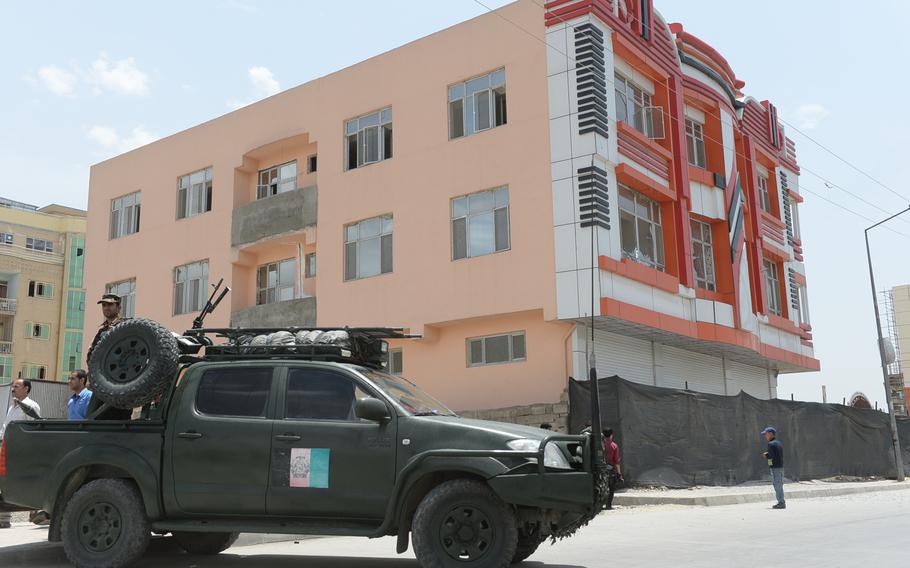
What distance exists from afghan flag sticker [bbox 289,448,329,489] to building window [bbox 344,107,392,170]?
18.6m

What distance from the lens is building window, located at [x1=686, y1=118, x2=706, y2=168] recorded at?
88.3 feet

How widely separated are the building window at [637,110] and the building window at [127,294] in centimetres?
1870

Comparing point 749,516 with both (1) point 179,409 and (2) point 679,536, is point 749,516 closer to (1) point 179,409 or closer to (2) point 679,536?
(2) point 679,536

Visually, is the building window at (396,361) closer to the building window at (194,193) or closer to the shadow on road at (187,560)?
the building window at (194,193)

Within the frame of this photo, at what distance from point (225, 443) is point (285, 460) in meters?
0.58

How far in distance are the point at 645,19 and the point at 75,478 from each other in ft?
67.7

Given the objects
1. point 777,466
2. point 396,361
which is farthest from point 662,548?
point 396,361

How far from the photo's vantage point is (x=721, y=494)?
17.8 meters

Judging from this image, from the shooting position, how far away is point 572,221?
68.6 feet

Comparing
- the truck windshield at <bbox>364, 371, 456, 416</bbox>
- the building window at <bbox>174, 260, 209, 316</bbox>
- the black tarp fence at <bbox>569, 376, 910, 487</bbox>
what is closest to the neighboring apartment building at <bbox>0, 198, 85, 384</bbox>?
the building window at <bbox>174, 260, 209, 316</bbox>

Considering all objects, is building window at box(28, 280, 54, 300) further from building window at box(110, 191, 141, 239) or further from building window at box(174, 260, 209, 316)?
building window at box(174, 260, 209, 316)

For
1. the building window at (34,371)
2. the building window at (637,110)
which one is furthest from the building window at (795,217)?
the building window at (34,371)

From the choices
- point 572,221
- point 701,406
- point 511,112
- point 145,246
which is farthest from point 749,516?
point 145,246

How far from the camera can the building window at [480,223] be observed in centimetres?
2239
